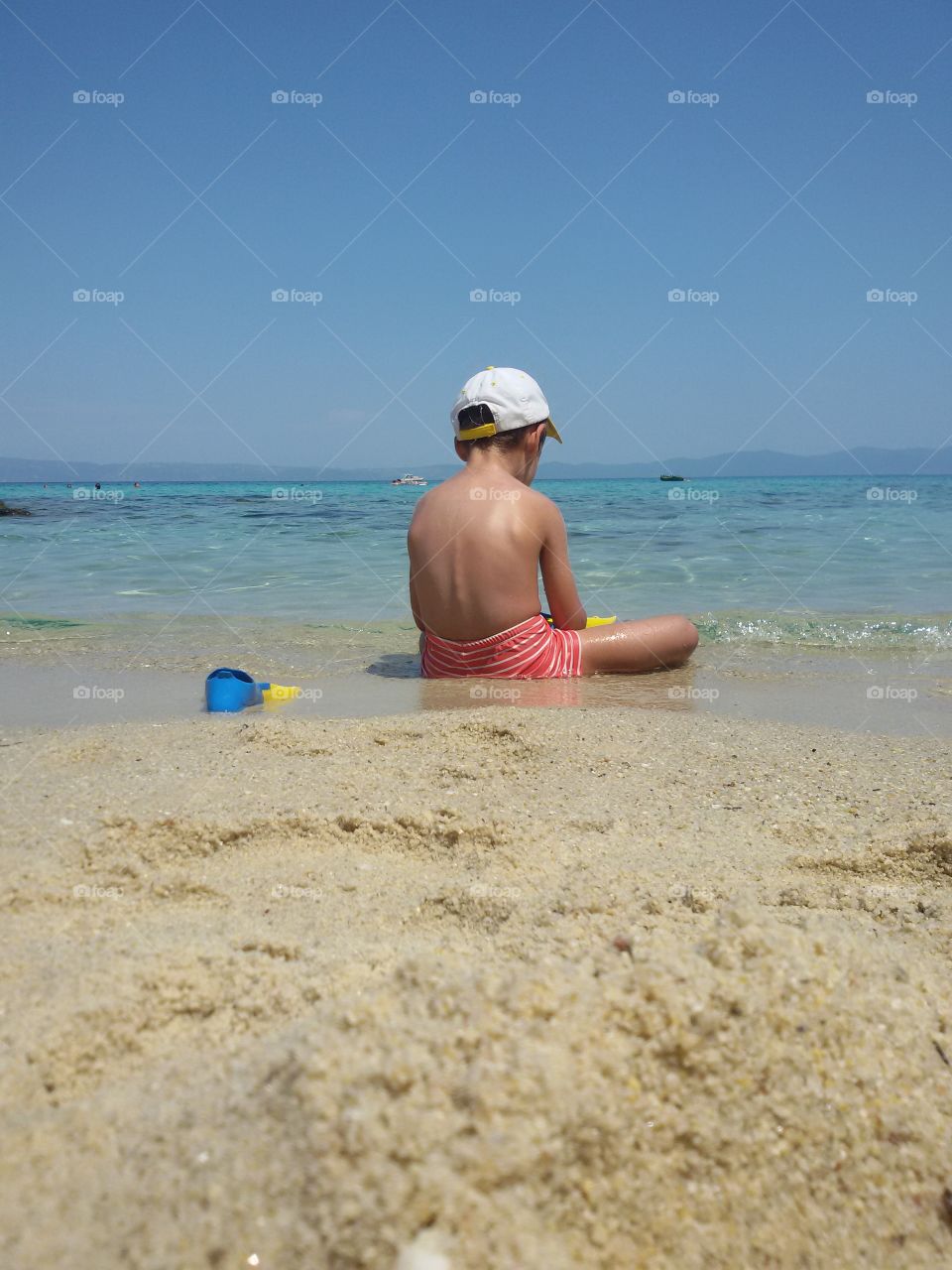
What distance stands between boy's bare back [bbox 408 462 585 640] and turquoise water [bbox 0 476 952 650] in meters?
1.96

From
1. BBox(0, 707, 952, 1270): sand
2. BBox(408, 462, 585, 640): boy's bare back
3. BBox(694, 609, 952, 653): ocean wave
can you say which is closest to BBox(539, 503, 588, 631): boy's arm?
BBox(408, 462, 585, 640): boy's bare back

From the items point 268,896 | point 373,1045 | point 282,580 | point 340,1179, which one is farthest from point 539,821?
point 282,580

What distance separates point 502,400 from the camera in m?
4.14

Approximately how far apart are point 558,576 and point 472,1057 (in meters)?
3.40

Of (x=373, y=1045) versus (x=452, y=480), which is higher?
(x=452, y=480)

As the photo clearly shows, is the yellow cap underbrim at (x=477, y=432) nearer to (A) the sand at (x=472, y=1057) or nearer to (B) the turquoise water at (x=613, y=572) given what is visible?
(B) the turquoise water at (x=613, y=572)

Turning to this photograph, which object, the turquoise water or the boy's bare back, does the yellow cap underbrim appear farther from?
the turquoise water

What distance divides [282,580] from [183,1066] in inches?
288

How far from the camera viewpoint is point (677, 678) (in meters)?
4.51

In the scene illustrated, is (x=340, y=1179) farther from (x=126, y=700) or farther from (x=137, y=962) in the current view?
(x=126, y=700)

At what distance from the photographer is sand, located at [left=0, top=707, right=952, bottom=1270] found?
2.73 feet

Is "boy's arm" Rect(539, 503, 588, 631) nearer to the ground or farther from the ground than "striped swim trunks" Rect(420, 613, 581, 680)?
farther from the ground

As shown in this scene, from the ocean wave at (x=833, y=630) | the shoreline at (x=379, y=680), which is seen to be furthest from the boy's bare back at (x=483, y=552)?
the ocean wave at (x=833, y=630)

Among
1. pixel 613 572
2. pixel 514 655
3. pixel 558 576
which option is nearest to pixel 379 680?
pixel 514 655
